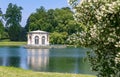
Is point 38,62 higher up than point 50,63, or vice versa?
point 50,63

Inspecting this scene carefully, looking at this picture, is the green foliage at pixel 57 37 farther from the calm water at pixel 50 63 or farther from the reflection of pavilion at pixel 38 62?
the calm water at pixel 50 63

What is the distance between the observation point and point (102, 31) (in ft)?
24.2

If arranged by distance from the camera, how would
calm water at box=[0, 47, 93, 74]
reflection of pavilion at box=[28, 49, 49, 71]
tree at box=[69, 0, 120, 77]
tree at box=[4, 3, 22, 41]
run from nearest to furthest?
tree at box=[69, 0, 120, 77], calm water at box=[0, 47, 93, 74], reflection of pavilion at box=[28, 49, 49, 71], tree at box=[4, 3, 22, 41]

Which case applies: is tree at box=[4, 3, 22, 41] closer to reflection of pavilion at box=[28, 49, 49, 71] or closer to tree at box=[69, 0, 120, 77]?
reflection of pavilion at box=[28, 49, 49, 71]

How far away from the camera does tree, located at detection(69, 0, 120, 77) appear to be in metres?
7.23

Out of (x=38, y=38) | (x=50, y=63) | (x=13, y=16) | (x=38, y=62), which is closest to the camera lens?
(x=50, y=63)

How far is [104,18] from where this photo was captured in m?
7.36

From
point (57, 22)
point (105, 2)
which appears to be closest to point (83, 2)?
point (105, 2)

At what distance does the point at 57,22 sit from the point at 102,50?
366 ft

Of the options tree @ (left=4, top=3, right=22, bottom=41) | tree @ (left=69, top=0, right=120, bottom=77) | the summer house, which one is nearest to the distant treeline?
tree @ (left=4, top=3, right=22, bottom=41)

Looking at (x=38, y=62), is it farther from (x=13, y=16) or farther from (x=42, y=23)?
(x=13, y=16)

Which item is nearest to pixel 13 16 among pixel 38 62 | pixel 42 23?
pixel 42 23

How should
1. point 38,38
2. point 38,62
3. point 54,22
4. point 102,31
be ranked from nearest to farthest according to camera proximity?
point 102,31
point 38,62
point 38,38
point 54,22

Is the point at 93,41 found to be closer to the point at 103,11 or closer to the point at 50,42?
the point at 103,11
